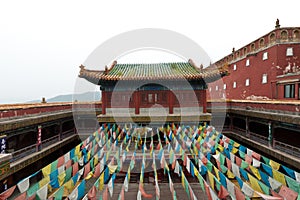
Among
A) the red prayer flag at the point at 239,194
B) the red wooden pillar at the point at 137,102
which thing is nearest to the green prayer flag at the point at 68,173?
the red prayer flag at the point at 239,194

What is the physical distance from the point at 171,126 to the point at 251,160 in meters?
7.31

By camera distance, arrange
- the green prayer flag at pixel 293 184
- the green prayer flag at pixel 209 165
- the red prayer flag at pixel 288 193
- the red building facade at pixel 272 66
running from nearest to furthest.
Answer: the red prayer flag at pixel 288 193 → the green prayer flag at pixel 293 184 → the green prayer flag at pixel 209 165 → the red building facade at pixel 272 66

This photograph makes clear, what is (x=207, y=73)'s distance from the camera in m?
14.9

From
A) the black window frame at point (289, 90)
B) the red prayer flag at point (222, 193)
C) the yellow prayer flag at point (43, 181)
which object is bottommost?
the red prayer flag at point (222, 193)

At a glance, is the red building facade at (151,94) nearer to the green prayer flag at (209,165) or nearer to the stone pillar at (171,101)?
the stone pillar at (171,101)

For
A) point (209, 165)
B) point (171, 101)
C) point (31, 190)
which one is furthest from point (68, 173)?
point (171, 101)

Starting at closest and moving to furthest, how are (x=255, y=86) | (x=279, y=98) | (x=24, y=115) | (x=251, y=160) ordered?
(x=251, y=160) → (x=24, y=115) → (x=279, y=98) → (x=255, y=86)

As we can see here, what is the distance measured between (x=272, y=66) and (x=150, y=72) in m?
15.6

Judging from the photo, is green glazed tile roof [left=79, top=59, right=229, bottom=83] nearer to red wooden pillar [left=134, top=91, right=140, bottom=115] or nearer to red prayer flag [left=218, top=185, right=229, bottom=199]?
red wooden pillar [left=134, top=91, right=140, bottom=115]

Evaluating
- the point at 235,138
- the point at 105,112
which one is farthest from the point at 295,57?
the point at 105,112

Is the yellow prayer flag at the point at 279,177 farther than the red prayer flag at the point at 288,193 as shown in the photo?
Yes

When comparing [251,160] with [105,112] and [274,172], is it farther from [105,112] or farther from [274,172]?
[105,112]

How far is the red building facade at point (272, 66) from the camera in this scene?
1917 centimetres

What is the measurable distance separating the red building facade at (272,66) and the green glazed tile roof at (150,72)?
1044cm
